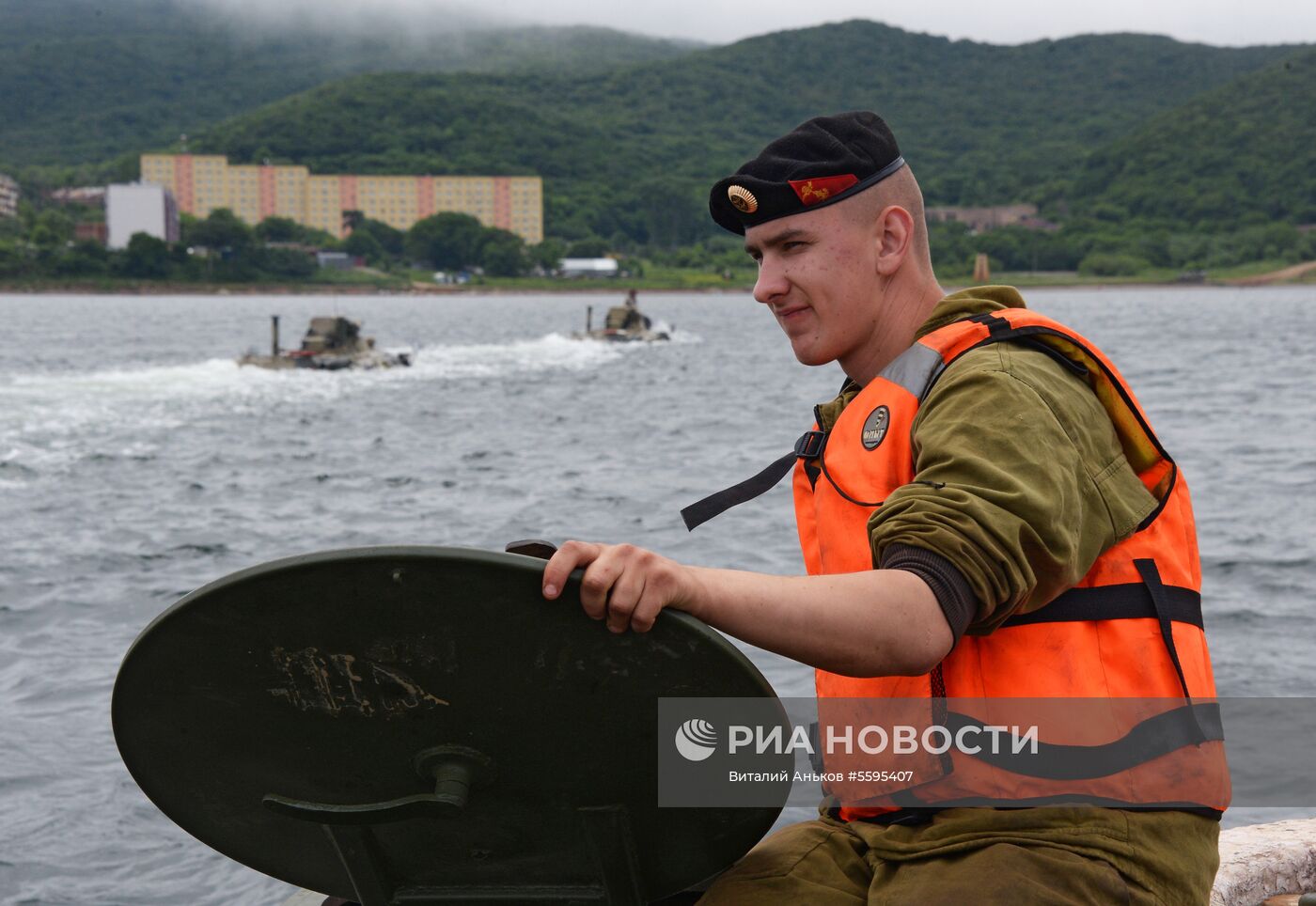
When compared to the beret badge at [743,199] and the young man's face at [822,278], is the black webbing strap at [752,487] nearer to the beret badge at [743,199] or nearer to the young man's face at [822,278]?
the young man's face at [822,278]

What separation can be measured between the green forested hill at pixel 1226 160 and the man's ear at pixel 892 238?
606 ft

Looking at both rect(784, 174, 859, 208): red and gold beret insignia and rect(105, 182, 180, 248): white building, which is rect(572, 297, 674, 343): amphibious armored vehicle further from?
rect(105, 182, 180, 248): white building

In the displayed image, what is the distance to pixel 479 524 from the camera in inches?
737

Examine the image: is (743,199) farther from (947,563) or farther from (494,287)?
(494,287)

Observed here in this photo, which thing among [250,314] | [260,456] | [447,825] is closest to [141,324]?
[250,314]

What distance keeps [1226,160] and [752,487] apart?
628 ft

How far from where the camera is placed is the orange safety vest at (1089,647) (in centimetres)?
253

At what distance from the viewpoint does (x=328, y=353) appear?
1960 inches

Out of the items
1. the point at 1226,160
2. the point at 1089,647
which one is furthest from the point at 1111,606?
the point at 1226,160

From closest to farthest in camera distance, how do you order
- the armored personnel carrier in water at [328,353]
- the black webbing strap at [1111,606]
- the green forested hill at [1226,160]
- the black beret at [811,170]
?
the black webbing strap at [1111,606]
the black beret at [811,170]
the armored personnel carrier in water at [328,353]
the green forested hill at [1226,160]

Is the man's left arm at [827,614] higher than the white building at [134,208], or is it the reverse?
the white building at [134,208]

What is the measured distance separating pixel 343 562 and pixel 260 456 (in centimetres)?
2462

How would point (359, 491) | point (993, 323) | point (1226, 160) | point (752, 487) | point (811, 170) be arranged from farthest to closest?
point (1226, 160) < point (359, 491) < point (752, 487) < point (811, 170) < point (993, 323)

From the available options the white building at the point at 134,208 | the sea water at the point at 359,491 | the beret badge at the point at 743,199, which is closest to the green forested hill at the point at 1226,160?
the white building at the point at 134,208
